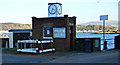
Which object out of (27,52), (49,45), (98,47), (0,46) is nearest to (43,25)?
(49,45)

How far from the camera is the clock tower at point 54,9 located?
19859 mm

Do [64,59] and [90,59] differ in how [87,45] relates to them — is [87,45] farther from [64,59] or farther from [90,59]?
[64,59]

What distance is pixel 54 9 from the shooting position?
65.6 feet

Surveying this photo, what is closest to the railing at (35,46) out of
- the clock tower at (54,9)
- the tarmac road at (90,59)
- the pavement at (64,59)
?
the pavement at (64,59)

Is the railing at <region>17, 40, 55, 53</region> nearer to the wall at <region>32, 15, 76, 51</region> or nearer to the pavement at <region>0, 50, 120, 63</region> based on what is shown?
the wall at <region>32, 15, 76, 51</region>

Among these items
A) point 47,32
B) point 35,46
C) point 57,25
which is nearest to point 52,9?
point 57,25

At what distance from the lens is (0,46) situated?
79.6ft

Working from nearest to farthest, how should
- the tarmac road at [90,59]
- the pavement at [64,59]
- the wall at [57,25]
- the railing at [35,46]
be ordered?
1. the tarmac road at [90,59]
2. the pavement at [64,59]
3. the railing at [35,46]
4. the wall at [57,25]

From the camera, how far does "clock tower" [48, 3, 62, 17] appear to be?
19859 millimetres

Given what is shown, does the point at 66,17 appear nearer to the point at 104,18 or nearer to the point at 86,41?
the point at 86,41

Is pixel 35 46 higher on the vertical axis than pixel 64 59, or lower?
higher

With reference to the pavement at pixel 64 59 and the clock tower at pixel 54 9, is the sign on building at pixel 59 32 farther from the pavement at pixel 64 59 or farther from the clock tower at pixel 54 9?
the pavement at pixel 64 59

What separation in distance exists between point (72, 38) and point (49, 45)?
8.71 ft

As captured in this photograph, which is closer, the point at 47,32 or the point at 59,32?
the point at 59,32
